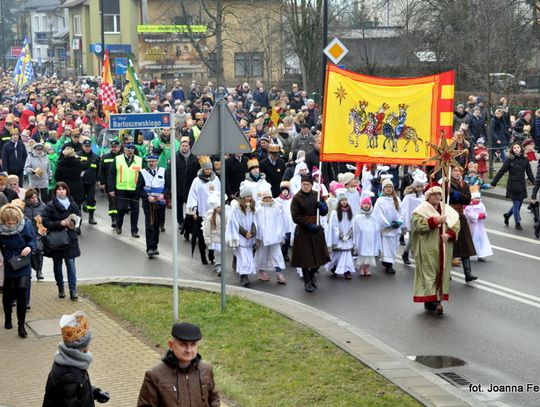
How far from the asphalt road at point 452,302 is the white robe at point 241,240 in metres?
0.35

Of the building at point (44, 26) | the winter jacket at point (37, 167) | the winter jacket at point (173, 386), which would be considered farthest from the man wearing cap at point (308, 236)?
the building at point (44, 26)

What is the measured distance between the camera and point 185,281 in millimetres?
15391

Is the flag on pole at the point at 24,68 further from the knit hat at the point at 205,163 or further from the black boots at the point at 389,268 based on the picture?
the black boots at the point at 389,268

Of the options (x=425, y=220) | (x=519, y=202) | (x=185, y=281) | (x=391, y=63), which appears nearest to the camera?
(x=425, y=220)

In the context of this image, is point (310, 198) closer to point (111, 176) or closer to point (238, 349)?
point (238, 349)

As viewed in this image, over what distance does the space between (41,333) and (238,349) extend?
2576 mm

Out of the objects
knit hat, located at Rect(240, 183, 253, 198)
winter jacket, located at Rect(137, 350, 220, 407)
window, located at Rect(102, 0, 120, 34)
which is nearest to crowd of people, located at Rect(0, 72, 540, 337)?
knit hat, located at Rect(240, 183, 253, 198)

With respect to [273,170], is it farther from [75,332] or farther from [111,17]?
[111,17]

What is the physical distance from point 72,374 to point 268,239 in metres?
8.55

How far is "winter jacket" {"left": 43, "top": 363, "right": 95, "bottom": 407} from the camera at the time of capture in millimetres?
7523

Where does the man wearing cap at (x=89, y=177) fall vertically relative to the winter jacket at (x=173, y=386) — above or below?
below

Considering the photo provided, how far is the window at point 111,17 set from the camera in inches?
3068

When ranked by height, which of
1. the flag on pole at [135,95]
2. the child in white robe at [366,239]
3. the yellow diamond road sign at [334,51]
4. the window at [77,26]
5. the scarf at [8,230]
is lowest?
the child in white robe at [366,239]

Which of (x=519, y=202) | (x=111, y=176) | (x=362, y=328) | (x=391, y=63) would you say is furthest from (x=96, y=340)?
(x=391, y=63)
